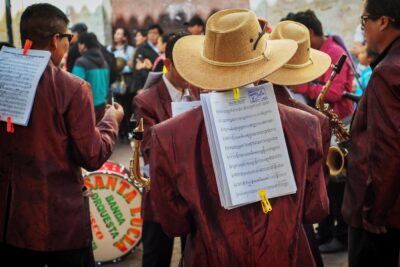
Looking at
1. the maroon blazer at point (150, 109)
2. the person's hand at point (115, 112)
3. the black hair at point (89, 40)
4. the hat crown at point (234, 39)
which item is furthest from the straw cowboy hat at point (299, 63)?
the black hair at point (89, 40)

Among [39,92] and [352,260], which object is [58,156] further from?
[352,260]

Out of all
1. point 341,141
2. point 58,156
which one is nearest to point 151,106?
point 58,156

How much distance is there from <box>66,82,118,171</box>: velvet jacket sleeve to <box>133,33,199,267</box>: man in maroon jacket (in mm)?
678

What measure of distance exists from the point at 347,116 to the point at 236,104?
3050mm

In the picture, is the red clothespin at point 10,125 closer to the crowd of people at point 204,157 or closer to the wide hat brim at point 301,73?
the crowd of people at point 204,157

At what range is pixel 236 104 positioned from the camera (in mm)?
2498

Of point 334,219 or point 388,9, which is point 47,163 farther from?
point 334,219

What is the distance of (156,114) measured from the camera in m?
4.00

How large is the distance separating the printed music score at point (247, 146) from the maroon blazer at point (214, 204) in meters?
0.05

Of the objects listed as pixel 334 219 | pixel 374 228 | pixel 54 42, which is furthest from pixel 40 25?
pixel 334 219

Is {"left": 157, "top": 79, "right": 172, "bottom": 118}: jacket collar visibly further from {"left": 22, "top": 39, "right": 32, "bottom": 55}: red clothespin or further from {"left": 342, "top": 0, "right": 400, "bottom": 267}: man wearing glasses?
{"left": 342, "top": 0, "right": 400, "bottom": 267}: man wearing glasses

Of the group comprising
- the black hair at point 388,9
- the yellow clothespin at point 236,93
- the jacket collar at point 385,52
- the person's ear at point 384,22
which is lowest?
the yellow clothespin at point 236,93

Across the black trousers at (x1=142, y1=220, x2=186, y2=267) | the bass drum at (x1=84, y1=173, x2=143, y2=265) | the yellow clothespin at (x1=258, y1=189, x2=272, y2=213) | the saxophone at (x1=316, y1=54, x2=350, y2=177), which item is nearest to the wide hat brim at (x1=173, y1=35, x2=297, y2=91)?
the yellow clothespin at (x1=258, y1=189, x2=272, y2=213)

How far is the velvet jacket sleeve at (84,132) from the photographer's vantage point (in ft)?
10.1
